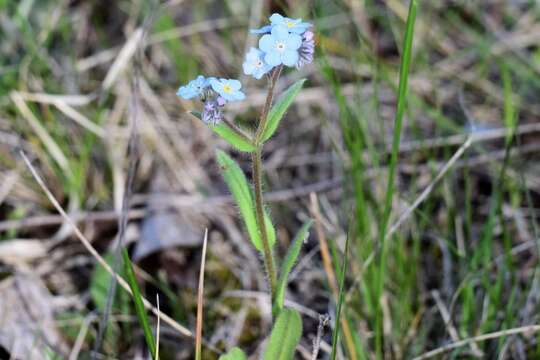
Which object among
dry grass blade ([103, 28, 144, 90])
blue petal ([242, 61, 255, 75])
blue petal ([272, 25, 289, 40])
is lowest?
blue petal ([242, 61, 255, 75])

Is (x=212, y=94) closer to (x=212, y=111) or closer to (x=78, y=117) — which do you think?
(x=212, y=111)

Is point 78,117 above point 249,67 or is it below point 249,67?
above

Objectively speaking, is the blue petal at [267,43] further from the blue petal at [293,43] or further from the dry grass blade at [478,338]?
the dry grass blade at [478,338]

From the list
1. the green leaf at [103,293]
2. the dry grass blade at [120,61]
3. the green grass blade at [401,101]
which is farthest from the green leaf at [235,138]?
the dry grass blade at [120,61]

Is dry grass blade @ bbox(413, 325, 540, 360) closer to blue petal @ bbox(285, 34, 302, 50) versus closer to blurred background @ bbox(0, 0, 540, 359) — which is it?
blurred background @ bbox(0, 0, 540, 359)

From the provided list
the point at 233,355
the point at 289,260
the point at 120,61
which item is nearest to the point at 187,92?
the point at 289,260

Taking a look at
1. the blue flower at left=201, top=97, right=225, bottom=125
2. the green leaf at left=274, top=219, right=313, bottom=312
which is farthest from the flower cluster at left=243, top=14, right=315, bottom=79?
the green leaf at left=274, top=219, right=313, bottom=312
